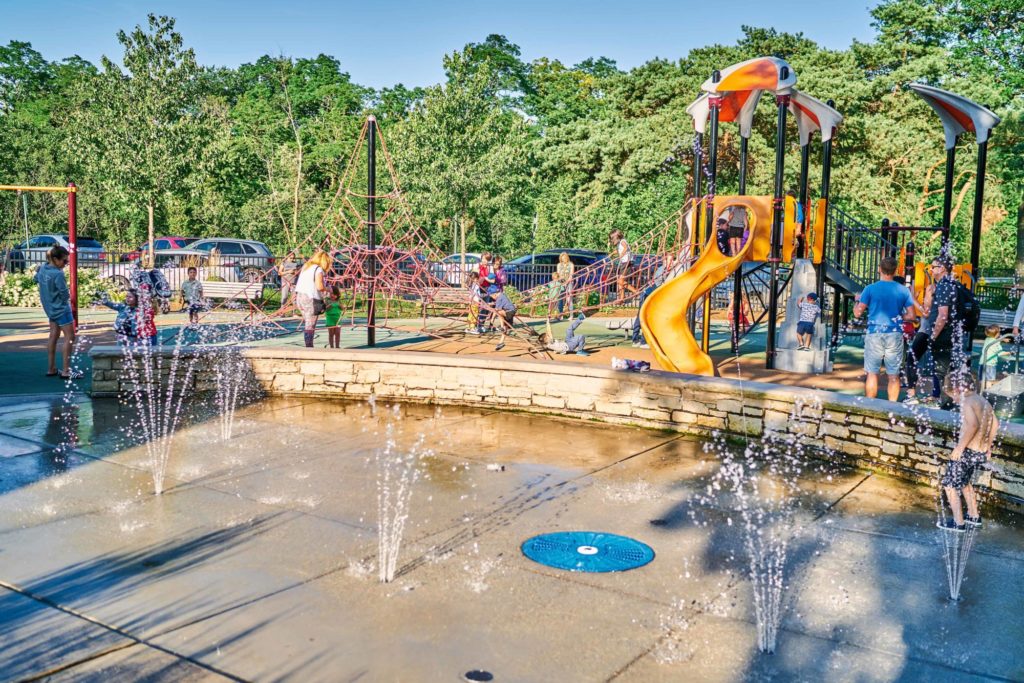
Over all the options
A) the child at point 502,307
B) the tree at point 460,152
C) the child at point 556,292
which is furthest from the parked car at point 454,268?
the child at point 502,307

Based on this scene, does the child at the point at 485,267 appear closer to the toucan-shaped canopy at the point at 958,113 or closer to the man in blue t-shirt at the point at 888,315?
the toucan-shaped canopy at the point at 958,113

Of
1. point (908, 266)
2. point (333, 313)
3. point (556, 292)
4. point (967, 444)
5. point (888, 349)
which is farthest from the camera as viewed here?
point (556, 292)

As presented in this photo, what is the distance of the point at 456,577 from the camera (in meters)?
5.19

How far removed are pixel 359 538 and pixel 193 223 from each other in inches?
1265

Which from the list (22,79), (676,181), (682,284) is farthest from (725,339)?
(22,79)

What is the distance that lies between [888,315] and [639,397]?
2627mm

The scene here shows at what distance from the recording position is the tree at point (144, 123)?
2653cm

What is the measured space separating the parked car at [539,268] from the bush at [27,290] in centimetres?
1011

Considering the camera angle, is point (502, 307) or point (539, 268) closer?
point (502, 307)

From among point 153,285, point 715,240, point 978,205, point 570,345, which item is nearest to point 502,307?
point 570,345

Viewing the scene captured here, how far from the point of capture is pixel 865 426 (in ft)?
25.4

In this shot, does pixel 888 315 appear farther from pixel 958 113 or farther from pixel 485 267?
pixel 485 267

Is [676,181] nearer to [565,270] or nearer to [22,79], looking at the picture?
[565,270]

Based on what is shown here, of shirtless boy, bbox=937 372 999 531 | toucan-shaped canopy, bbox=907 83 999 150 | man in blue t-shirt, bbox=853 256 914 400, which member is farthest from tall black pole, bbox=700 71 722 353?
shirtless boy, bbox=937 372 999 531
